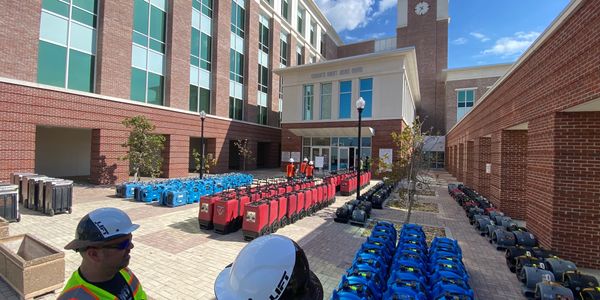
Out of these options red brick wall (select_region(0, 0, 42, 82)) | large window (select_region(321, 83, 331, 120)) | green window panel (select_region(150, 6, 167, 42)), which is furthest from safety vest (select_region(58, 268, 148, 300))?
large window (select_region(321, 83, 331, 120))

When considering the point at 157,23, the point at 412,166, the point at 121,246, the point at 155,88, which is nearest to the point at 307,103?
the point at 155,88

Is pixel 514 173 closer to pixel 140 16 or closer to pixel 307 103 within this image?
pixel 307 103

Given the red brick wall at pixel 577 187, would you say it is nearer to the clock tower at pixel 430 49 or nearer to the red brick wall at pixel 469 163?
the red brick wall at pixel 469 163

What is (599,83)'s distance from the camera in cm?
482

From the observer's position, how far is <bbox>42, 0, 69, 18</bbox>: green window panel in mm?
14188

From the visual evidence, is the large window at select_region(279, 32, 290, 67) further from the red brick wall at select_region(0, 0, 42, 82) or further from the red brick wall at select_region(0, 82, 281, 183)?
the red brick wall at select_region(0, 0, 42, 82)

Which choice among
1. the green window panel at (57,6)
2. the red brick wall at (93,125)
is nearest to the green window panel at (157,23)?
the green window panel at (57,6)

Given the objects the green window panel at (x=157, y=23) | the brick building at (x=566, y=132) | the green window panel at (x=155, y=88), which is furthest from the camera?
the green window panel at (x=157, y=23)

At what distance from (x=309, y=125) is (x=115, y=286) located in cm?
2502

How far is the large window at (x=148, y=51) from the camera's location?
1850 centimetres

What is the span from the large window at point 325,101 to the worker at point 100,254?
24.6m

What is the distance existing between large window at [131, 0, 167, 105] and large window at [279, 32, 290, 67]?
1584 centimetres

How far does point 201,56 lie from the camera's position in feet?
77.7

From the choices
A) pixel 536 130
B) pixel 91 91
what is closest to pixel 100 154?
pixel 91 91
